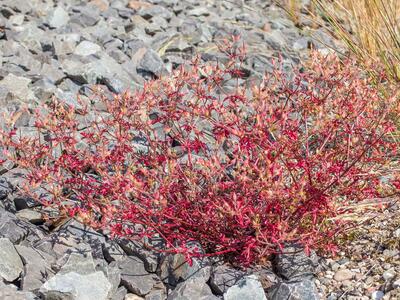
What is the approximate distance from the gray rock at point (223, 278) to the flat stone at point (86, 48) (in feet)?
7.96

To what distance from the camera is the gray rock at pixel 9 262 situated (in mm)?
2523

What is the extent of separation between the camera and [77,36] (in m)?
4.88

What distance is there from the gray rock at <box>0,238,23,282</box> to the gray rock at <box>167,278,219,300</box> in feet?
1.98

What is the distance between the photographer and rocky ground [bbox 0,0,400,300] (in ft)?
8.32

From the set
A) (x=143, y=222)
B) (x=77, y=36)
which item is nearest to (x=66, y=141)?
(x=143, y=222)

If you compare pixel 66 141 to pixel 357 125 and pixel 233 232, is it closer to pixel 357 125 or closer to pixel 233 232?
pixel 233 232

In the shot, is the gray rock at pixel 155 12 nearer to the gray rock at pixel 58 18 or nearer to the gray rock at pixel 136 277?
the gray rock at pixel 58 18

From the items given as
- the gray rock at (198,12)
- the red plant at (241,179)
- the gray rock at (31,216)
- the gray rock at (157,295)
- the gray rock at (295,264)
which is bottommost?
the gray rock at (198,12)

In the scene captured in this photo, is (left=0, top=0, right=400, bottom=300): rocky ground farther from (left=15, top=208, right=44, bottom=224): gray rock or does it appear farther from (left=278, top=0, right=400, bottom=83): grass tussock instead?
(left=278, top=0, right=400, bottom=83): grass tussock

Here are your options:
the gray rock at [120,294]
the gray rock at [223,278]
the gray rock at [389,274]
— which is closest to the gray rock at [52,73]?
the gray rock at [120,294]

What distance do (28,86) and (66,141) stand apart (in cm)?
108

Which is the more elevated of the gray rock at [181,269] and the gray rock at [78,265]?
the gray rock at [78,265]

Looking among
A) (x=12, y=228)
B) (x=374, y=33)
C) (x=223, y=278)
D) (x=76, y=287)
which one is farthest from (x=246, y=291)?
(x=374, y=33)

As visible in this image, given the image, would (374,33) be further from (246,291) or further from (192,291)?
(192,291)
